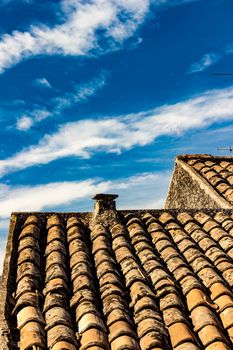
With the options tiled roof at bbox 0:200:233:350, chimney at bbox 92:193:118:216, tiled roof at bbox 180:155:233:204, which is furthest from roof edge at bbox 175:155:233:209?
chimney at bbox 92:193:118:216

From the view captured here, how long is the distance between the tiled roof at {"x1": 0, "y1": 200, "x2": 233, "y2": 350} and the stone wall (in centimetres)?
146

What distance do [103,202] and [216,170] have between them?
4.30 m

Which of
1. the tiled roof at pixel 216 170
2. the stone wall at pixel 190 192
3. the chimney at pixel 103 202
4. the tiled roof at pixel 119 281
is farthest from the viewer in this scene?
the tiled roof at pixel 216 170

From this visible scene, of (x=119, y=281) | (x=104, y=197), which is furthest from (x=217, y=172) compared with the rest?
(x=119, y=281)

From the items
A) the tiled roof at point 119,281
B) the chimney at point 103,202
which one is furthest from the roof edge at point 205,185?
the chimney at point 103,202

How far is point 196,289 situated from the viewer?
5.47m

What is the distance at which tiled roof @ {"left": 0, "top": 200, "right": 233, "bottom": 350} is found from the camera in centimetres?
462

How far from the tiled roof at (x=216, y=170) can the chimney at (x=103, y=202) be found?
9.08 feet

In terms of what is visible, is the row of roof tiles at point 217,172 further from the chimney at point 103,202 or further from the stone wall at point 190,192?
the chimney at point 103,202

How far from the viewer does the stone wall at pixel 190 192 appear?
30.4 ft

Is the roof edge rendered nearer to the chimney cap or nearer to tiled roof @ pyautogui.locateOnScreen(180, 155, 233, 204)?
tiled roof @ pyautogui.locateOnScreen(180, 155, 233, 204)

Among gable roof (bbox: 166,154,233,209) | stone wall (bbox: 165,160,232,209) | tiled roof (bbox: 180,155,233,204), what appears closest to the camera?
stone wall (bbox: 165,160,232,209)

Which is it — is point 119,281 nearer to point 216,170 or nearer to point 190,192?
point 190,192

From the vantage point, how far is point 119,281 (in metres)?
5.64
